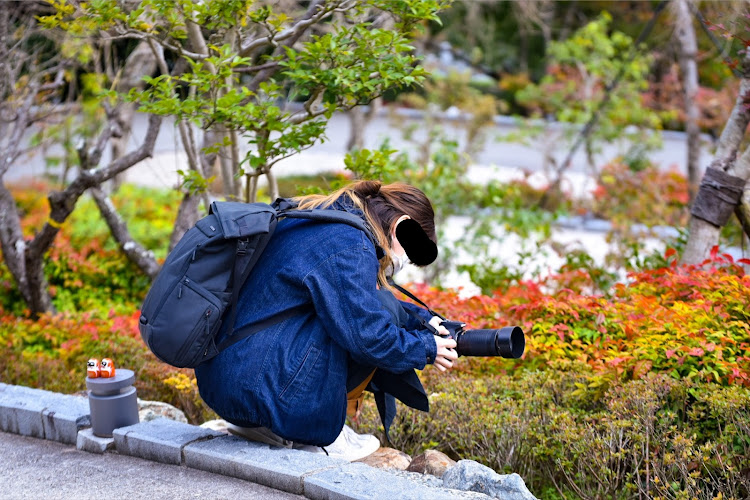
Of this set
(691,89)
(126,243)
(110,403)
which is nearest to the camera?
(110,403)

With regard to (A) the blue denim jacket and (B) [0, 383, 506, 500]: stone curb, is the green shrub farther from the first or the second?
(A) the blue denim jacket

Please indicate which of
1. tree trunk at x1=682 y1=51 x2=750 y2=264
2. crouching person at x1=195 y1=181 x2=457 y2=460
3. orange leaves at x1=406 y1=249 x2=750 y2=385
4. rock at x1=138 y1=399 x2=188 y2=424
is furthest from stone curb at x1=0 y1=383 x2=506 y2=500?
tree trunk at x1=682 y1=51 x2=750 y2=264

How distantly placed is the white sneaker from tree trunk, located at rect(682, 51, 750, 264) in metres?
2.54

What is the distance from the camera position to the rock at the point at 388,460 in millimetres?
3258

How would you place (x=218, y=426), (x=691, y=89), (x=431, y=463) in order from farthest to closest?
(x=691, y=89)
(x=218, y=426)
(x=431, y=463)

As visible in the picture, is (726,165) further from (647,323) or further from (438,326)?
(438,326)

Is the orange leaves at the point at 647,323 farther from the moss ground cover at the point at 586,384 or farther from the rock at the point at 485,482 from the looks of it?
the rock at the point at 485,482

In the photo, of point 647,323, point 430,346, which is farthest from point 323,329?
point 647,323

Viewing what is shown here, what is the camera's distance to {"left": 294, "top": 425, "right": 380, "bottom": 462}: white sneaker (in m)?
3.15

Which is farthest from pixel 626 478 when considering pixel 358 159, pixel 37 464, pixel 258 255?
pixel 37 464

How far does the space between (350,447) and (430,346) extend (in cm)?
71

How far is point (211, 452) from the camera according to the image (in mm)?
3086

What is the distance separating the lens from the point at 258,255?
2.81 metres

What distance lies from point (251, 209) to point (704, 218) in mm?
3117
